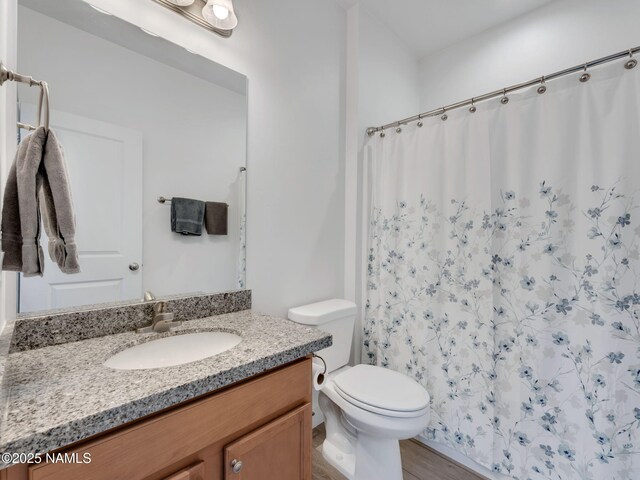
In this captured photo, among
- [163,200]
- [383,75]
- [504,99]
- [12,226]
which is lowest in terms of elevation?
[12,226]

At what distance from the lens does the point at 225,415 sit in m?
0.73

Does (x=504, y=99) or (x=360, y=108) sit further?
(x=360, y=108)

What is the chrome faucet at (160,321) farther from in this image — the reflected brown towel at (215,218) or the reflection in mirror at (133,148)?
the reflected brown towel at (215,218)

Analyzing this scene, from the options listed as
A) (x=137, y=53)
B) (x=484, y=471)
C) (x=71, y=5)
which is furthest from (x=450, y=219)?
(x=71, y=5)

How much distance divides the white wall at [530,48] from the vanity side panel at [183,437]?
2.34 m

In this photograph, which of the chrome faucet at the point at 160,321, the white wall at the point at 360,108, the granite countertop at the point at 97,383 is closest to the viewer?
the granite countertop at the point at 97,383

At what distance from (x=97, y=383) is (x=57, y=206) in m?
0.41

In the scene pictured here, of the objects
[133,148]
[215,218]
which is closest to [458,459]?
[215,218]

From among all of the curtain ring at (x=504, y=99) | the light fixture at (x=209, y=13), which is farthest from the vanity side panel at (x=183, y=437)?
the curtain ring at (x=504, y=99)

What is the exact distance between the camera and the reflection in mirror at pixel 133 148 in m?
0.94

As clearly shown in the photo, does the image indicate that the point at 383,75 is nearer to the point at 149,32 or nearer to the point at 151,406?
the point at 149,32

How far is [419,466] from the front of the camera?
1.54 m

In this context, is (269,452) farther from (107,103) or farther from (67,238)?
(107,103)

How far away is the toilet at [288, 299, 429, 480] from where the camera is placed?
1223 mm
